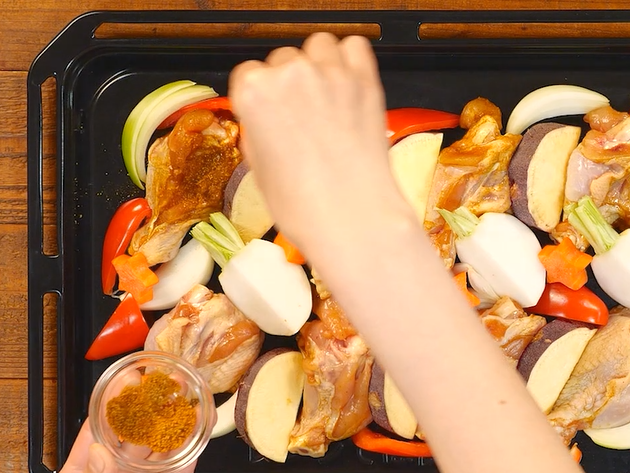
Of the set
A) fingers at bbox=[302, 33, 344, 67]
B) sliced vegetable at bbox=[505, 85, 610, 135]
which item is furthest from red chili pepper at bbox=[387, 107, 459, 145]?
fingers at bbox=[302, 33, 344, 67]

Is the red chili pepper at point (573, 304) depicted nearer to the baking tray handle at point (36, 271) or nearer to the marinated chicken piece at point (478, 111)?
the marinated chicken piece at point (478, 111)

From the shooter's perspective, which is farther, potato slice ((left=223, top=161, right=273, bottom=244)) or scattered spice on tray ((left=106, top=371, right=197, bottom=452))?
potato slice ((left=223, top=161, right=273, bottom=244))

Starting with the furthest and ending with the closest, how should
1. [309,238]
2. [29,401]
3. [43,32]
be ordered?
1. [43,32]
2. [29,401]
3. [309,238]

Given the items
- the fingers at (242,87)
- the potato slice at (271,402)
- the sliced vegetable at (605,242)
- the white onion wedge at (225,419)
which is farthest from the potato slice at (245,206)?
the fingers at (242,87)

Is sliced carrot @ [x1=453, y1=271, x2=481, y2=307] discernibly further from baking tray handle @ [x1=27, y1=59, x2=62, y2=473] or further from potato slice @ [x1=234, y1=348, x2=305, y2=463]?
baking tray handle @ [x1=27, y1=59, x2=62, y2=473]

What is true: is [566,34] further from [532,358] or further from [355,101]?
[355,101]

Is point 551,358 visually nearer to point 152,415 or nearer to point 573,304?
point 573,304

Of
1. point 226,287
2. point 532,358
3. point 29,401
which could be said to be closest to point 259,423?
point 226,287
